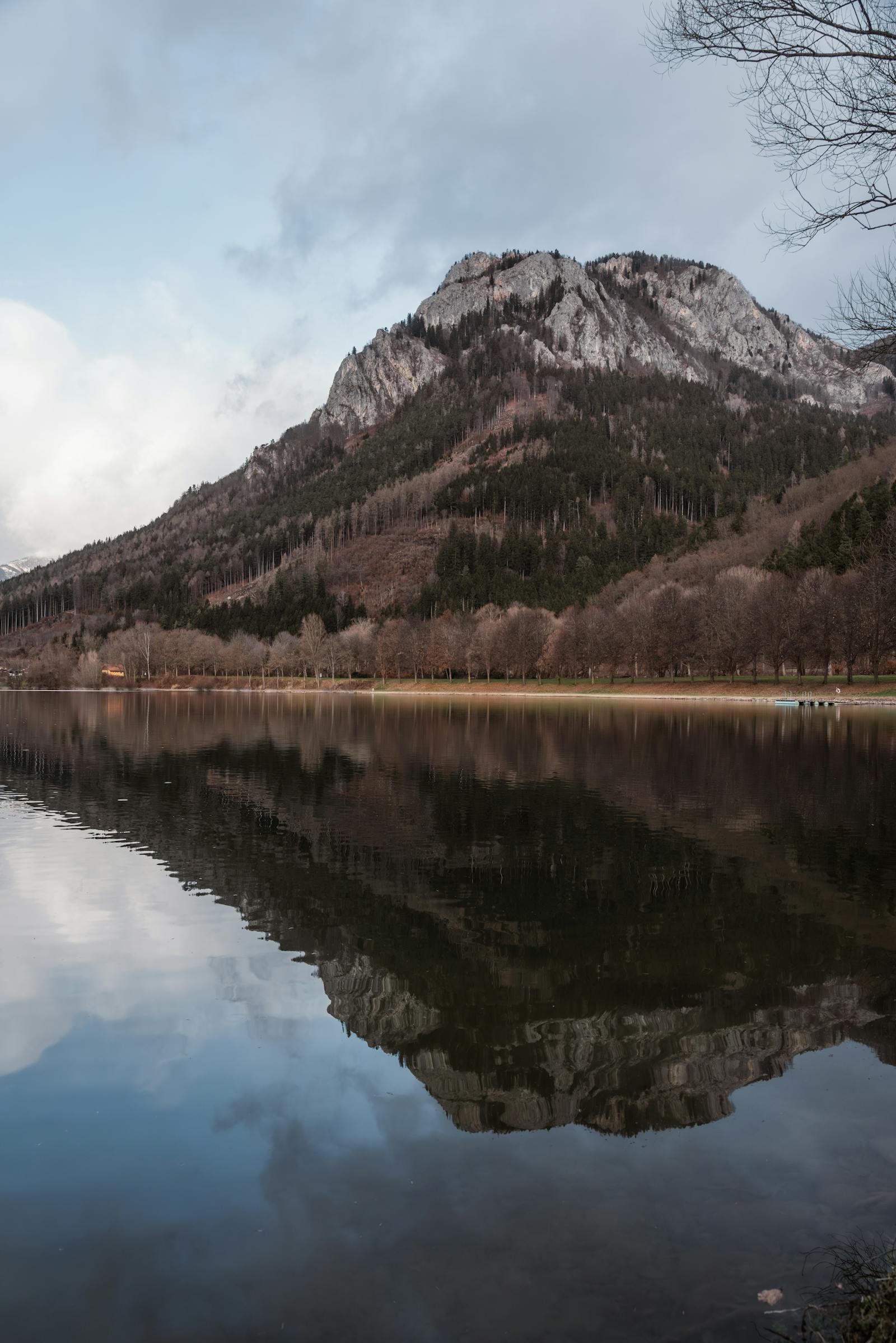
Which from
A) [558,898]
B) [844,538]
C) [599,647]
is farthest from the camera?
[599,647]

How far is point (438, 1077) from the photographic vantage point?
8.61 m

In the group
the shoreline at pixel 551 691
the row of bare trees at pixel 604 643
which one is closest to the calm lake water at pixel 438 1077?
the row of bare trees at pixel 604 643

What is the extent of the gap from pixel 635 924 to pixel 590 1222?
7521 mm

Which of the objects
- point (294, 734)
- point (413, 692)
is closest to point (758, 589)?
point (413, 692)

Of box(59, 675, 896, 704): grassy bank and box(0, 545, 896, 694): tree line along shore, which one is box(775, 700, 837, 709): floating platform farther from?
box(0, 545, 896, 694): tree line along shore

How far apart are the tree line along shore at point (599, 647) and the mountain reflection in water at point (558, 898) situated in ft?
196

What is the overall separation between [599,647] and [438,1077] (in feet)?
389

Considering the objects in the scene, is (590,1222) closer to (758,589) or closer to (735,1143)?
(735,1143)

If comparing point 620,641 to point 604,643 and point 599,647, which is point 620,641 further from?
point 599,647

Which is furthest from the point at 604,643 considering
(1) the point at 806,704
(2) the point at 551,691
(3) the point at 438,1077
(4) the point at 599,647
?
(3) the point at 438,1077

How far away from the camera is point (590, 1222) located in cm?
616

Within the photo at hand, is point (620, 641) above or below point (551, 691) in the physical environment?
above

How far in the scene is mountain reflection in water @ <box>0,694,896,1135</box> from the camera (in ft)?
29.2

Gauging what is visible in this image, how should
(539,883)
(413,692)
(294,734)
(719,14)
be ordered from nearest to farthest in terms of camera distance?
(719,14) → (539,883) → (294,734) → (413,692)
